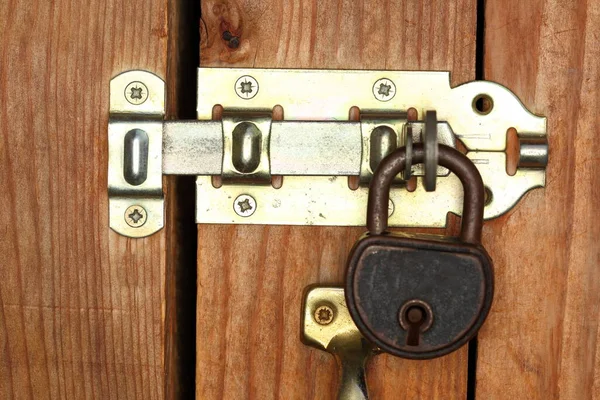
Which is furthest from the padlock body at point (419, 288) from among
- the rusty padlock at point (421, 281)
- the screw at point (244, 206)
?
the screw at point (244, 206)

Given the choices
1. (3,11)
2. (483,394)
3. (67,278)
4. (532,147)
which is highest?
(3,11)

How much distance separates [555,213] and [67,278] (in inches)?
17.6

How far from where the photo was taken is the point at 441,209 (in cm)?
62

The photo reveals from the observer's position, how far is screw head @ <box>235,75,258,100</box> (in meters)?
0.62

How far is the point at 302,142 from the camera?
60 cm

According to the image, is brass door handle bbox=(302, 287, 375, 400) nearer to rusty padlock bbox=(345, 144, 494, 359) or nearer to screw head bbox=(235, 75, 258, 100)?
rusty padlock bbox=(345, 144, 494, 359)

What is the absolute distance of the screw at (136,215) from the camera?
2.02ft

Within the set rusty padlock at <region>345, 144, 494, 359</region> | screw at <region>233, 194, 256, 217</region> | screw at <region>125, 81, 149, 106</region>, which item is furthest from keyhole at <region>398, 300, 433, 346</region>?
screw at <region>125, 81, 149, 106</region>

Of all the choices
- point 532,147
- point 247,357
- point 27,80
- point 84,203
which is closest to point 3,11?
point 27,80

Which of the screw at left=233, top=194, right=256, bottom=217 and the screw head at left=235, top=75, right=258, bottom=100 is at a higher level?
the screw head at left=235, top=75, right=258, bottom=100

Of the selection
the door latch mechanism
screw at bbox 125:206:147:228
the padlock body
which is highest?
the door latch mechanism

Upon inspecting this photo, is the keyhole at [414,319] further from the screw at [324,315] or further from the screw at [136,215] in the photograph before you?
the screw at [136,215]

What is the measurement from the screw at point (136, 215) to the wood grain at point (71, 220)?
0.02 meters

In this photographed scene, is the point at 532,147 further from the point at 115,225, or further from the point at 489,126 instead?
the point at 115,225
